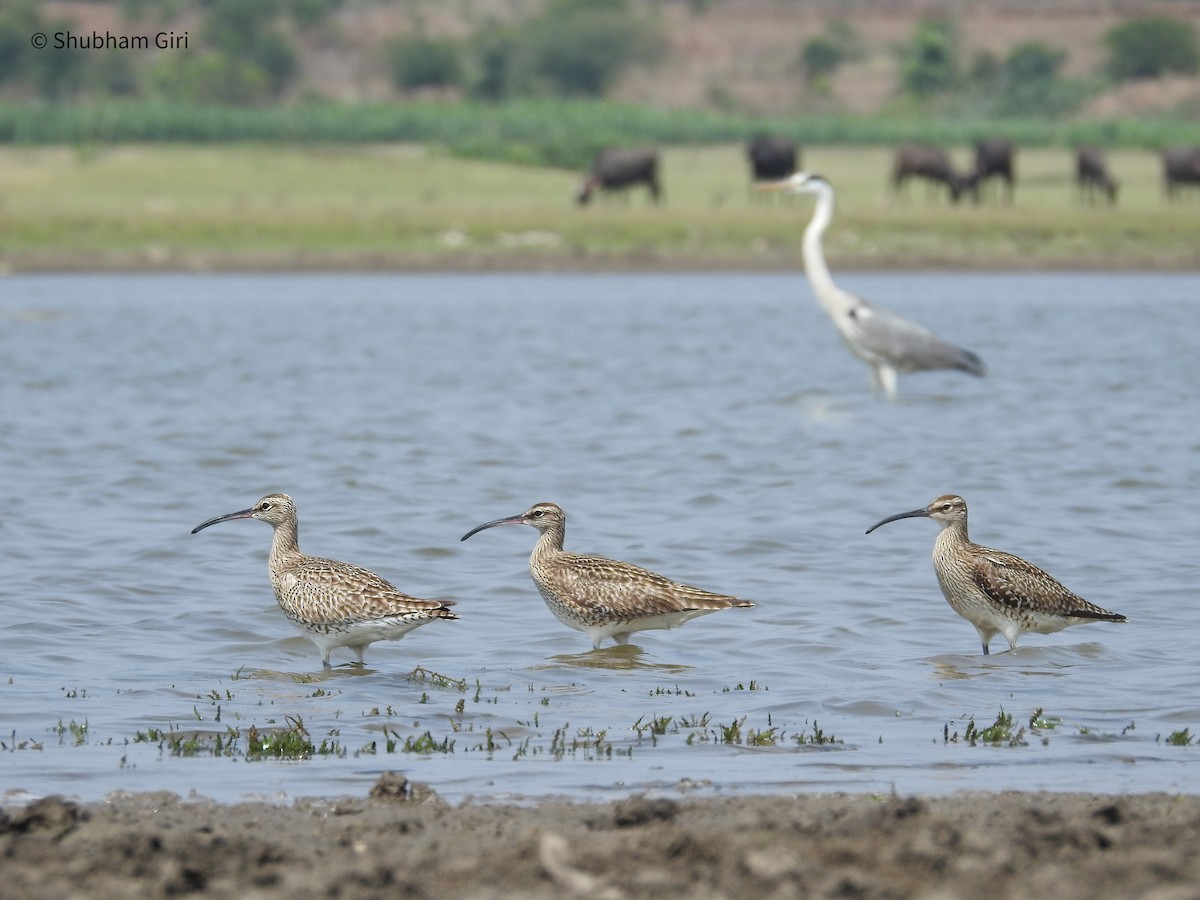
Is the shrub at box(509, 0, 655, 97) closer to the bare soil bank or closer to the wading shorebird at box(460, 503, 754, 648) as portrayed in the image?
the wading shorebird at box(460, 503, 754, 648)

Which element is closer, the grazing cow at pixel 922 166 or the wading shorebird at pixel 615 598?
the wading shorebird at pixel 615 598

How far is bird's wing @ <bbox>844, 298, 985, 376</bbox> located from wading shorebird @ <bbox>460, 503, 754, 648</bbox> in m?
10.7

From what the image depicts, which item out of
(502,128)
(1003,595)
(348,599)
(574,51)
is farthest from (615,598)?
(574,51)

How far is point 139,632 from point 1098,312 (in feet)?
74.5

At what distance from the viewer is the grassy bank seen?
3844 cm

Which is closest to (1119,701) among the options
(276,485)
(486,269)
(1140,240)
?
(276,485)

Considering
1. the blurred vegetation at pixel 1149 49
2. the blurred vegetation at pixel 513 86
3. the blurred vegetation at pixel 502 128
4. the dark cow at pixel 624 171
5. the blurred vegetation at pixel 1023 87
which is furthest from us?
the blurred vegetation at pixel 1149 49

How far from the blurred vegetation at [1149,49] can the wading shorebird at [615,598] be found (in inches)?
4397

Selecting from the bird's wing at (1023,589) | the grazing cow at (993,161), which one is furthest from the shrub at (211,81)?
the bird's wing at (1023,589)

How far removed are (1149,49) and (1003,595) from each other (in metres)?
113

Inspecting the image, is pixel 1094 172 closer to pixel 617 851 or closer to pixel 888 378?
pixel 888 378

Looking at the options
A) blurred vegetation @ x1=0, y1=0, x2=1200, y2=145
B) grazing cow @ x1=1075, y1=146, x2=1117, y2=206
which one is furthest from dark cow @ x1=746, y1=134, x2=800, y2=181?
grazing cow @ x1=1075, y1=146, x2=1117, y2=206

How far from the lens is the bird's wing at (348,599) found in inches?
380

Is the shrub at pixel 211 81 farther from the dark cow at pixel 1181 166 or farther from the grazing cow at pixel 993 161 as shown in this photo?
the dark cow at pixel 1181 166
